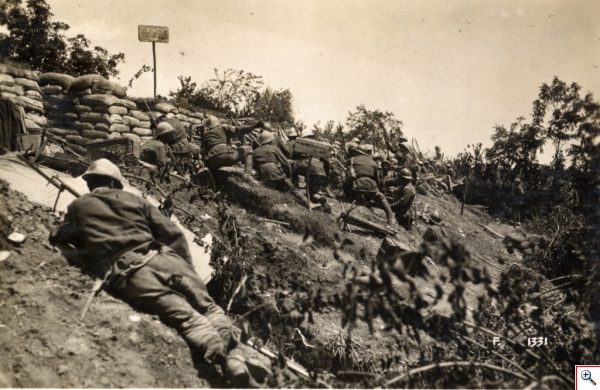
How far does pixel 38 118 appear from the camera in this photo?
6.86 metres

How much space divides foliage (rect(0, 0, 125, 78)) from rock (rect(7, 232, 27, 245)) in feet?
10.1

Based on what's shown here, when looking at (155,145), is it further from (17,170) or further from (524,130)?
(524,130)

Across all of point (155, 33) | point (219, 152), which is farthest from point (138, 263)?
point (219, 152)

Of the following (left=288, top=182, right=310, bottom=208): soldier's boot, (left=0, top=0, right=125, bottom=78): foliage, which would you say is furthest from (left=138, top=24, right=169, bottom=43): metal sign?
(left=288, top=182, right=310, bottom=208): soldier's boot

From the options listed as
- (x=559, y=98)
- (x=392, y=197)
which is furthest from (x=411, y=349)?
(x=559, y=98)

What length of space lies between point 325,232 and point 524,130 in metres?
10.1

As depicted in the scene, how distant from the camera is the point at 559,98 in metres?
12.3

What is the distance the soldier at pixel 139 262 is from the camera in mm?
3359

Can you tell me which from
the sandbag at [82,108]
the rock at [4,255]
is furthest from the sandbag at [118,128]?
the rock at [4,255]

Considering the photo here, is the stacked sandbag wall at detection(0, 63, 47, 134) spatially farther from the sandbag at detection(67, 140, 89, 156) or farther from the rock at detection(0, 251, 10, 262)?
the rock at detection(0, 251, 10, 262)

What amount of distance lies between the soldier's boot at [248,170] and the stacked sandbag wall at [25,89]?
324 cm

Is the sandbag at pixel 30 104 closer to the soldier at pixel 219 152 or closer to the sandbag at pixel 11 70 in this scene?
the sandbag at pixel 11 70

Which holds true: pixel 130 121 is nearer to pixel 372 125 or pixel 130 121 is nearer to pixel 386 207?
pixel 386 207

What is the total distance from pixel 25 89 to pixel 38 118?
534 millimetres
